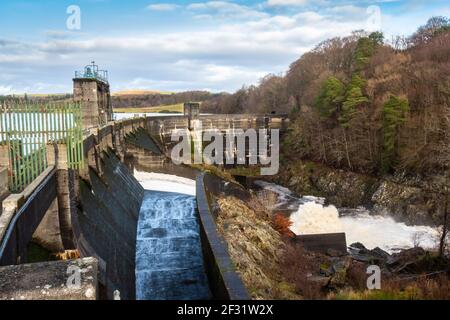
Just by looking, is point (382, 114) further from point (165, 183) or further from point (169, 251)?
point (169, 251)

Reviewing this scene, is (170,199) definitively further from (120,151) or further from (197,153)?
(197,153)

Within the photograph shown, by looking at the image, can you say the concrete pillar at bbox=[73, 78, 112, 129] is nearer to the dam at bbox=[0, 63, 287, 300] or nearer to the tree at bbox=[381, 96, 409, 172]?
the dam at bbox=[0, 63, 287, 300]

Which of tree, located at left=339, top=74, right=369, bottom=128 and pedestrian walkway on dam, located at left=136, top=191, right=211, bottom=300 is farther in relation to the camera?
tree, located at left=339, top=74, right=369, bottom=128

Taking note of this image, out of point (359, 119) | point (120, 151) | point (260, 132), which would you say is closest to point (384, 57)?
point (359, 119)

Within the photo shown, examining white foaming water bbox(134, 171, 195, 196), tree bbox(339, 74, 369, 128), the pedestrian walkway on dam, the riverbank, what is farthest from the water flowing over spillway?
tree bbox(339, 74, 369, 128)

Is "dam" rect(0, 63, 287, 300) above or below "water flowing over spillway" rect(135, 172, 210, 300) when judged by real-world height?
above

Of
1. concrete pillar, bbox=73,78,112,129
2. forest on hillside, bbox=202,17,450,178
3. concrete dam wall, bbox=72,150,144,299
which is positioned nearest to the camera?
concrete dam wall, bbox=72,150,144,299

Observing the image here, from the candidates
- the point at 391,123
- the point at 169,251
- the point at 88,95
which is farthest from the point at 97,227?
the point at 391,123

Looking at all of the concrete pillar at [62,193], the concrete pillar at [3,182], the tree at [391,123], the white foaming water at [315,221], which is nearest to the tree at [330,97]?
the tree at [391,123]
